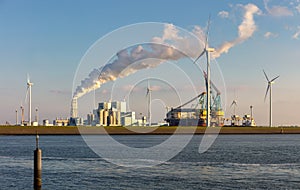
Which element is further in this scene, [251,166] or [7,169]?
[251,166]

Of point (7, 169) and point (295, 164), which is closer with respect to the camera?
point (7, 169)

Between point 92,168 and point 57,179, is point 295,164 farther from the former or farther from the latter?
point 57,179

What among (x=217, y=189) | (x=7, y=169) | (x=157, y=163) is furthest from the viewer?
(x=157, y=163)

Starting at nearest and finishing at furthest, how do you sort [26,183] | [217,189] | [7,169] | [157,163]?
[217,189], [26,183], [7,169], [157,163]

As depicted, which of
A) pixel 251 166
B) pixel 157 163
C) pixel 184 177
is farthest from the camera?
pixel 157 163

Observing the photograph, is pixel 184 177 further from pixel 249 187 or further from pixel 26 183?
pixel 26 183

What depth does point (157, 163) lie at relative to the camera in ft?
286

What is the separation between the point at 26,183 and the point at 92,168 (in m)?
17.6

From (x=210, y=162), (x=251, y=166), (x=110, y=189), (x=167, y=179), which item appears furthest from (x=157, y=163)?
(x=110, y=189)

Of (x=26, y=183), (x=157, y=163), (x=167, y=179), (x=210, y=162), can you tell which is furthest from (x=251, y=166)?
(x=26, y=183)

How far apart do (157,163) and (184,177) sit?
2026 cm

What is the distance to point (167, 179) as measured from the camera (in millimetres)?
64938

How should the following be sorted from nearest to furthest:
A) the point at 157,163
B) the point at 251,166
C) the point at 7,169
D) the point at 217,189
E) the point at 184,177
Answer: the point at 217,189 → the point at 184,177 → the point at 7,169 → the point at 251,166 → the point at 157,163

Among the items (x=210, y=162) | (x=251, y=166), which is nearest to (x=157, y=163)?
(x=210, y=162)
